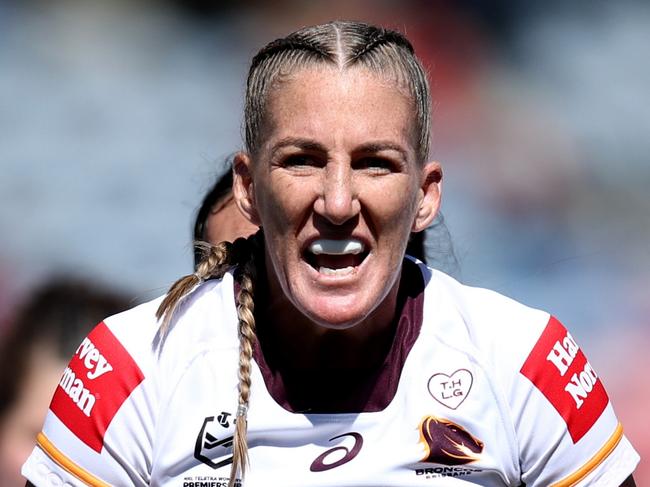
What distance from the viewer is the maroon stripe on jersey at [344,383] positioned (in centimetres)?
220

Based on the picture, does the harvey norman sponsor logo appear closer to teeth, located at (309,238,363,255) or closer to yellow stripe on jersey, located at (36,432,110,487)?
yellow stripe on jersey, located at (36,432,110,487)

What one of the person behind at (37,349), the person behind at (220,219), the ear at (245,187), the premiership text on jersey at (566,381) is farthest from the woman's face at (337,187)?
the person behind at (37,349)

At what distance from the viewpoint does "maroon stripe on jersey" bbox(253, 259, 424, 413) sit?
2.20m

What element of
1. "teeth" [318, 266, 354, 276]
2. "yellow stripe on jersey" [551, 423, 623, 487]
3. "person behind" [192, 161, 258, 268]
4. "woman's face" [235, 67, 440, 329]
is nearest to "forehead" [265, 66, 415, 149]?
"woman's face" [235, 67, 440, 329]

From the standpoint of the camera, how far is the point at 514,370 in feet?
7.22

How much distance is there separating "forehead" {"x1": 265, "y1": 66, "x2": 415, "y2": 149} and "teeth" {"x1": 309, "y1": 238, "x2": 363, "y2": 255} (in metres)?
0.18

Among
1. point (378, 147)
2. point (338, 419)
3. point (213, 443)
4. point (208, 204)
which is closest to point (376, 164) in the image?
point (378, 147)

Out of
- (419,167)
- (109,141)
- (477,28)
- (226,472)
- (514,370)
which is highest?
(477,28)

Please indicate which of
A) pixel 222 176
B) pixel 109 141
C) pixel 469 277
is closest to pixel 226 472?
pixel 222 176

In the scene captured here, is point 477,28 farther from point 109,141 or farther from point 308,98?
point 308,98

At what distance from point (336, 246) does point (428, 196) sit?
32 cm

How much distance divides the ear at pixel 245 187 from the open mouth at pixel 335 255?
200mm

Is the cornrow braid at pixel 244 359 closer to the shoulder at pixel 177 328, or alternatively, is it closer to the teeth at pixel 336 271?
the shoulder at pixel 177 328

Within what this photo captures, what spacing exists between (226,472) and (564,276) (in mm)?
2480
